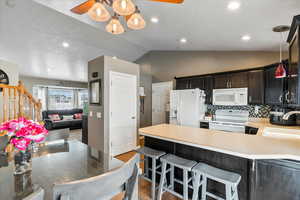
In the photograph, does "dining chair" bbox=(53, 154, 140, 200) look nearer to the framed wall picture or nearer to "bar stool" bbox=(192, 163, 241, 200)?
"bar stool" bbox=(192, 163, 241, 200)

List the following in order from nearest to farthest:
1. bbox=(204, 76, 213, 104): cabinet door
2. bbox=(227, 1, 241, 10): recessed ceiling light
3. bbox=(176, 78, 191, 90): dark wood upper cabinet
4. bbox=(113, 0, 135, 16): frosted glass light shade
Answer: bbox=(113, 0, 135, 16): frosted glass light shade < bbox=(227, 1, 241, 10): recessed ceiling light < bbox=(204, 76, 213, 104): cabinet door < bbox=(176, 78, 191, 90): dark wood upper cabinet

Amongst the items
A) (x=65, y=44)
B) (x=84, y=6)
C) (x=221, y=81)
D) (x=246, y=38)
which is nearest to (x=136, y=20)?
(x=84, y=6)

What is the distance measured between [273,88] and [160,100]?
126 inches

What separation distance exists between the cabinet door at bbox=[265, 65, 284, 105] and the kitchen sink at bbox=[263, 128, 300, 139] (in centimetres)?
64

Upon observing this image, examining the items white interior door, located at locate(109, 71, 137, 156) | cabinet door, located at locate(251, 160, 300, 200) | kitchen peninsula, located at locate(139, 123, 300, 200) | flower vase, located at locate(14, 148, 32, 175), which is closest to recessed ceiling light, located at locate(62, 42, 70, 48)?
white interior door, located at locate(109, 71, 137, 156)

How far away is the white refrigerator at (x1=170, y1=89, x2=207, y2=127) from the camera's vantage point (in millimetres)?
3803

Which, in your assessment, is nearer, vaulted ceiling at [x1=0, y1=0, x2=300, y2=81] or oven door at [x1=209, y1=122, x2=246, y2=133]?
vaulted ceiling at [x1=0, y1=0, x2=300, y2=81]

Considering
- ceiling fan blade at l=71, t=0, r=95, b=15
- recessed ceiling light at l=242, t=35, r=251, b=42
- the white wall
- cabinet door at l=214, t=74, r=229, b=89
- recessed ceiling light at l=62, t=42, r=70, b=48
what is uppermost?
recessed ceiling light at l=62, t=42, r=70, b=48

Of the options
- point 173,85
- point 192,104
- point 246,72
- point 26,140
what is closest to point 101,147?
point 26,140

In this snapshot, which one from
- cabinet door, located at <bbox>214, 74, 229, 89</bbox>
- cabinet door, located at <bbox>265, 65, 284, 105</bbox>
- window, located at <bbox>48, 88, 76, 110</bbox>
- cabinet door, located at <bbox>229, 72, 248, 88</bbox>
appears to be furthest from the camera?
window, located at <bbox>48, 88, 76, 110</bbox>

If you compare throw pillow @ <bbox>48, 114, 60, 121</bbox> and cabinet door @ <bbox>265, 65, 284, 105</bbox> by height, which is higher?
cabinet door @ <bbox>265, 65, 284, 105</bbox>

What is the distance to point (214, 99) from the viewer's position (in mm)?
3818

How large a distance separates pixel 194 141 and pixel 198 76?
2.95m

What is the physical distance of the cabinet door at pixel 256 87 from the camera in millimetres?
3176
